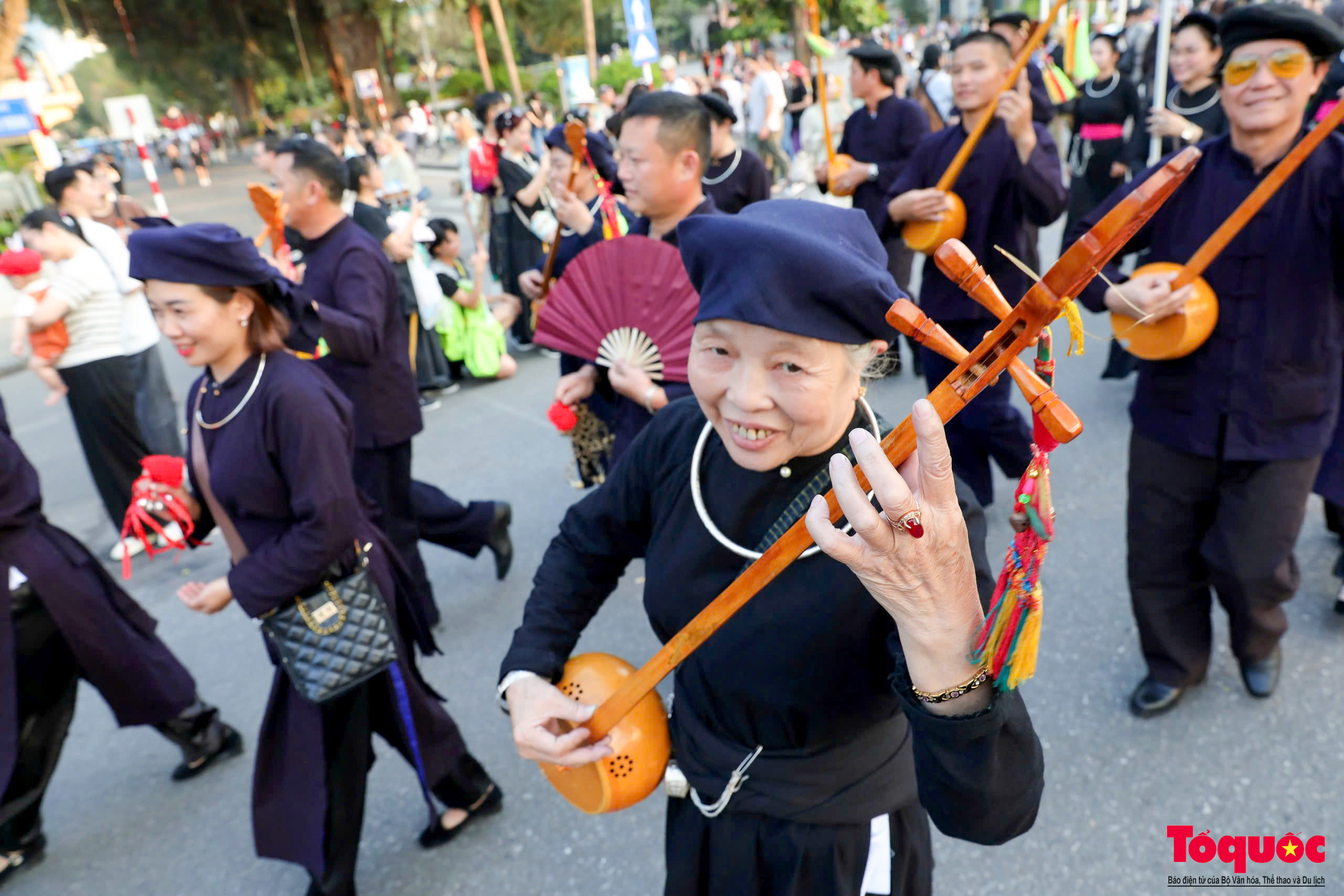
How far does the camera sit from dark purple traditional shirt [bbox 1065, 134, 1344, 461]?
2.48 m

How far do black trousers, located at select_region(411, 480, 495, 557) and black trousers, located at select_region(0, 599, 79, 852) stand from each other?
1479 millimetres

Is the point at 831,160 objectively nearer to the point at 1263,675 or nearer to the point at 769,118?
the point at 1263,675

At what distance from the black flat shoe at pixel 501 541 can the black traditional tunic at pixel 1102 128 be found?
5.86m

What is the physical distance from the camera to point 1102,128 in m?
7.60

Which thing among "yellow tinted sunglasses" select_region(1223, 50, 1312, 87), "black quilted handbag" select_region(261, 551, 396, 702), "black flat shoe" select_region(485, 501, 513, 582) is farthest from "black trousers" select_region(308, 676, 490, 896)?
"yellow tinted sunglasses" select_region(1223, 50, 1312, 87)

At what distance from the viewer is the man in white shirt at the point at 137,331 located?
5129 mm

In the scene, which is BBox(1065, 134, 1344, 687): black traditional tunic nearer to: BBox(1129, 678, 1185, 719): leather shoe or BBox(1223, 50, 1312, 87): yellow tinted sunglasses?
BBox(1129, 678, 1185, 719): leather shoe

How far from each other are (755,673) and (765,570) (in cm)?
33

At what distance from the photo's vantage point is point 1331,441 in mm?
3174

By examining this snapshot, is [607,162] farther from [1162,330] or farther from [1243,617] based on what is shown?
[1243,617]

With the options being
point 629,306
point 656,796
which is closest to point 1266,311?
point 629,306

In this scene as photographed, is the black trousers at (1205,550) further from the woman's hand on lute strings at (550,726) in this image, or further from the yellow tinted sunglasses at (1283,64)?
the woman's hand on lute strings at (550,726)

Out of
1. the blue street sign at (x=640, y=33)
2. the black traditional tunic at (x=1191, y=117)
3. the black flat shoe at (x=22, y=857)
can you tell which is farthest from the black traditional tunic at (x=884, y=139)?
the black flat shoe at (x=22, y=857)

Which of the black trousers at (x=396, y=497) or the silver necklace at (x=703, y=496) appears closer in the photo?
the silver necklace at (x=703, y=496)
